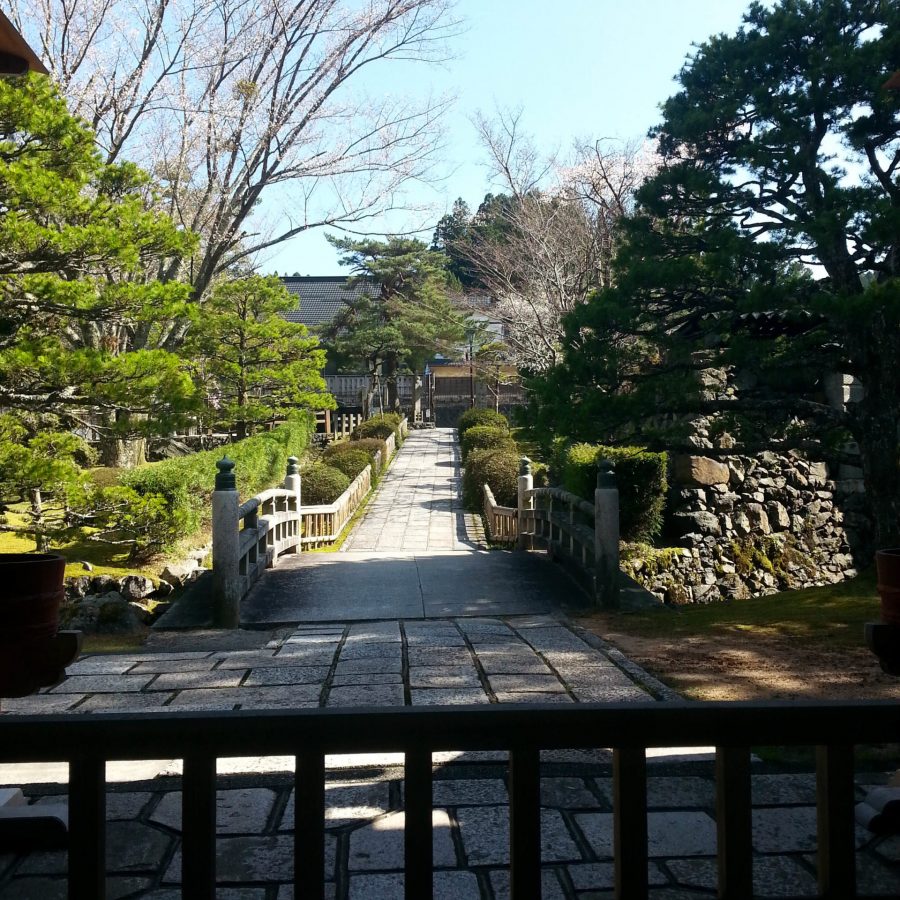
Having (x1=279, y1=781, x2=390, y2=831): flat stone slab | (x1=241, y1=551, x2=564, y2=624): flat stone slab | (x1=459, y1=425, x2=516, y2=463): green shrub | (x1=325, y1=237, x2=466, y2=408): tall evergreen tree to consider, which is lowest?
(x1=241, y1=551, x2=564, y2=624): flat stone slab

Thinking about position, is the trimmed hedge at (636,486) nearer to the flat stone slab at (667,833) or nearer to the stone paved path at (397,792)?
the stone paved path at (397,792)

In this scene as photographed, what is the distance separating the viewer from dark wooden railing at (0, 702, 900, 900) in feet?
5.16

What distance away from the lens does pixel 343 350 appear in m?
32.7

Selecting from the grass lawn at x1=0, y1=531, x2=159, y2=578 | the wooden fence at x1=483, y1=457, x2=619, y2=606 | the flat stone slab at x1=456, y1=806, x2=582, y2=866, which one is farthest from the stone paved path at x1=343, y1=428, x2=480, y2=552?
the flat stone slab at x1=456, y1=806, x2=582, y2=866

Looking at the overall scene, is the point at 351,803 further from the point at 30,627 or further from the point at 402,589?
the point at 402,589

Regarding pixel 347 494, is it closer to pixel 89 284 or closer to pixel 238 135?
pixel 238 135

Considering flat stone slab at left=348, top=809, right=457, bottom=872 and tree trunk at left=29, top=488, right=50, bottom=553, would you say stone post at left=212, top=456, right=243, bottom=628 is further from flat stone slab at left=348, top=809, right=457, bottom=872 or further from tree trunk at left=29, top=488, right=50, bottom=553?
flat stone slab at left=348, top=809, right=457, bottom=872

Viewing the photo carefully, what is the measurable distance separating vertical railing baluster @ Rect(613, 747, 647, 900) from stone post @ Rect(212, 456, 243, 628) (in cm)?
583

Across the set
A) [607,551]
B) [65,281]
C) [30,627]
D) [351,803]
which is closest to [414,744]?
[30,627]

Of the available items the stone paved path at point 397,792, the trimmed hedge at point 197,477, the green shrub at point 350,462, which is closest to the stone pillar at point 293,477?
the trimmed hedge at point 197,477

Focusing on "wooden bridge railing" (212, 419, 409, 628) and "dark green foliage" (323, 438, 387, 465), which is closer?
"wooden bridge railing" (212, 419, 409, 628)

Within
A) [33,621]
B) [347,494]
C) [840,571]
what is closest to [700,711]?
[33,621]

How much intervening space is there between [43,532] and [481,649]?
488cm

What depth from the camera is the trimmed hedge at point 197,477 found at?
1043 cm
